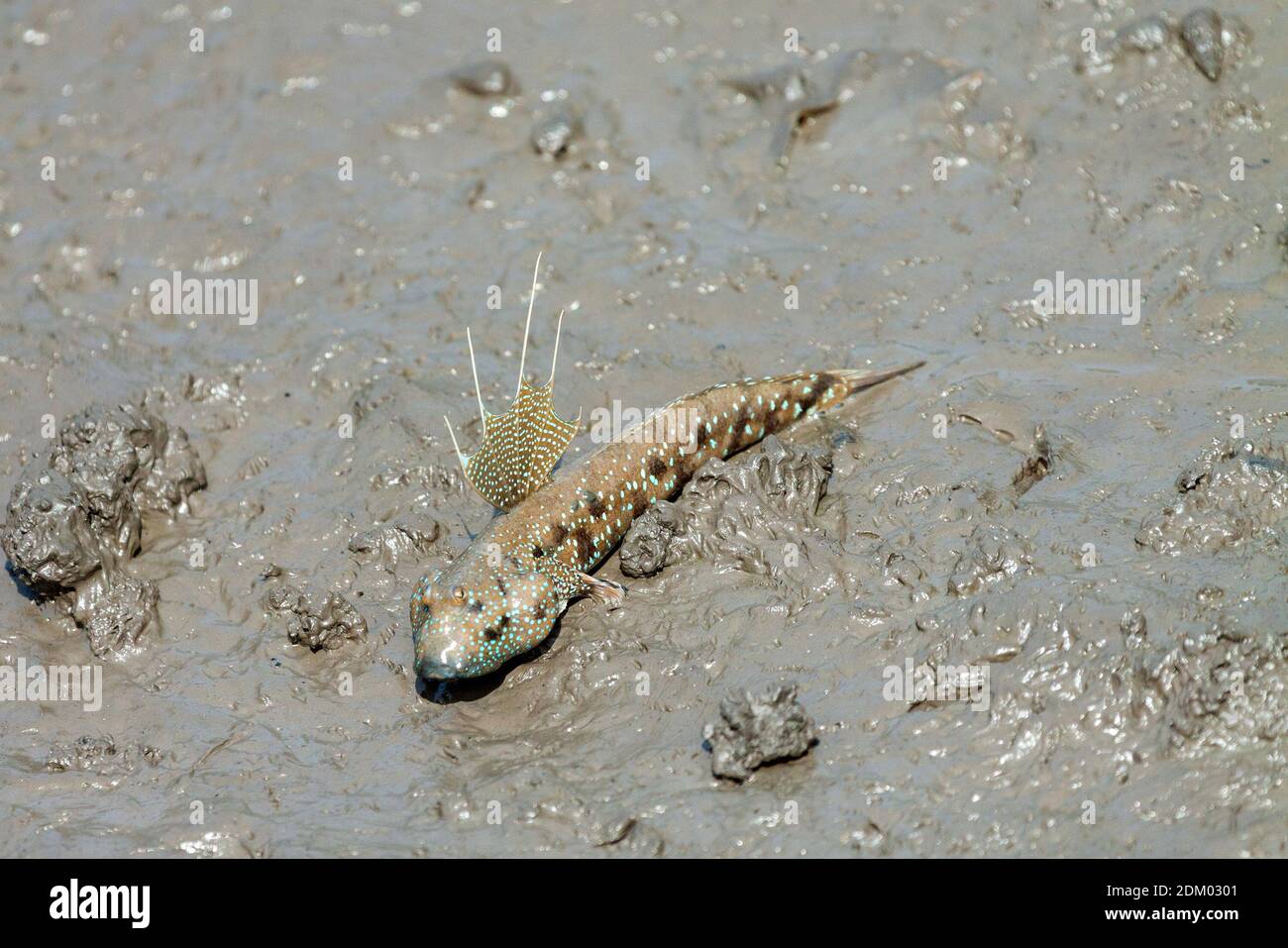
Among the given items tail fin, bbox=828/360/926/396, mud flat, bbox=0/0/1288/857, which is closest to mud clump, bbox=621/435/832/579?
mud flat, bbox=0/0/1288/857

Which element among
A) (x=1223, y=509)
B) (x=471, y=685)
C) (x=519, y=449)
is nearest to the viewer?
(x=1223, y=509)

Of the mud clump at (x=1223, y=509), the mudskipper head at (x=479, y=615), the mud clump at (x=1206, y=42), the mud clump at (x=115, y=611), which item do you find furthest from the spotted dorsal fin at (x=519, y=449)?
the mud clump at (x=1206, y=42)

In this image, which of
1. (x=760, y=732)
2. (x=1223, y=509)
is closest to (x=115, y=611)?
(x=760, y=732)

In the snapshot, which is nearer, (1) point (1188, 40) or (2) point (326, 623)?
(2) point (326, 623)

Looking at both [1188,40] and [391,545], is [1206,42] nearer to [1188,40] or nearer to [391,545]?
[1188,40]

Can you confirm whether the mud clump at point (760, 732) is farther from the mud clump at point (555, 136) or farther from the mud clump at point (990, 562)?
the mud clump at point (555, 136)
